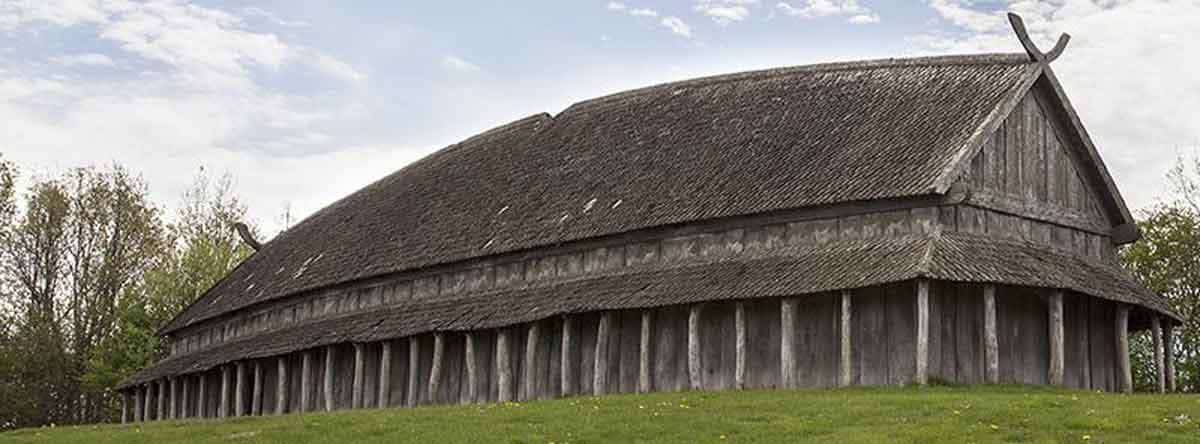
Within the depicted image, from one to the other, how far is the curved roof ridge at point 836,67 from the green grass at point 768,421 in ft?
31.6

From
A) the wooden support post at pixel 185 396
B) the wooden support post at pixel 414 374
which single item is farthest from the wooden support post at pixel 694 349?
the wooden support post at pixel 185 396

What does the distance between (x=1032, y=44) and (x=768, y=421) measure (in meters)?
15.3

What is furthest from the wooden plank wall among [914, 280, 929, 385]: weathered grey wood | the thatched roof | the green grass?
the thatched roof

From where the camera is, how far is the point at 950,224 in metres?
36.0

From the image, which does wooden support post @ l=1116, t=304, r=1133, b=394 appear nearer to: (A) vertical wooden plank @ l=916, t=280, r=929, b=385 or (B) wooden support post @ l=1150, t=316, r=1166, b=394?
(B) wooden support post @ l=1150, t=316, r=1166, b=394

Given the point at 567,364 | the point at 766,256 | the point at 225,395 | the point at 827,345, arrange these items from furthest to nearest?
the point at 225,395 → the point at 567,364 → the point at 766,256 → the point at 827,345

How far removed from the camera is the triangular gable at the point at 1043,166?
37031mm

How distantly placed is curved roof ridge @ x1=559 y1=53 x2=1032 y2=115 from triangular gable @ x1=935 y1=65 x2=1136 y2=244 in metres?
1.33

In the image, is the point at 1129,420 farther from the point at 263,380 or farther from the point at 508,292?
the point at 263,380

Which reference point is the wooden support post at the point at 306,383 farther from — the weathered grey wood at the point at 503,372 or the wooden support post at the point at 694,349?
the wooden support post at the point at 694,349

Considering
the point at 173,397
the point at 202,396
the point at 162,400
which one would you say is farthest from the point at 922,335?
the point at 162,400

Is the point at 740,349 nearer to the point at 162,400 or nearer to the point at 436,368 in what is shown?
the point at 436,368

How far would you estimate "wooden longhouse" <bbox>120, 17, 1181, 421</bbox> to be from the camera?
3547 cm

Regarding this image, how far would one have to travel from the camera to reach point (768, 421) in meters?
26.8
